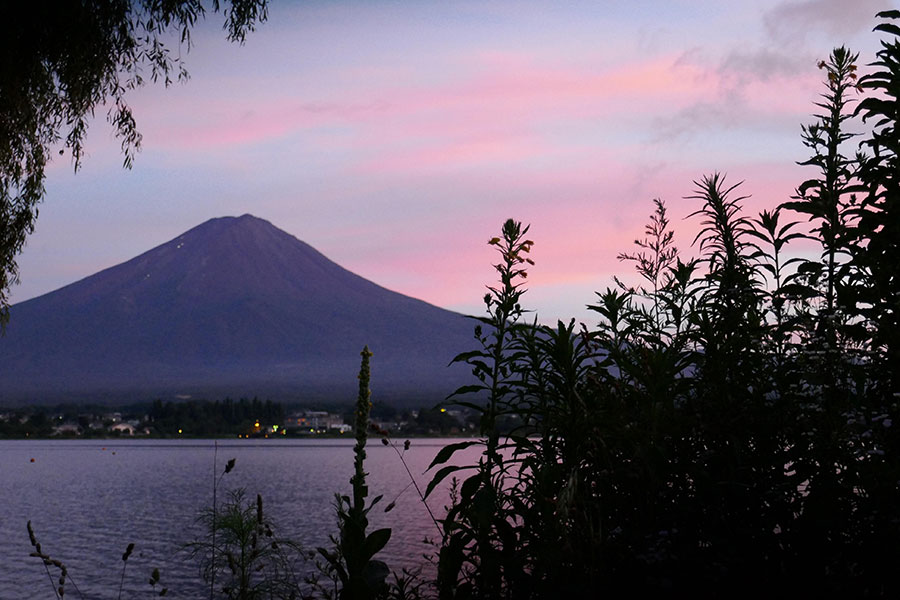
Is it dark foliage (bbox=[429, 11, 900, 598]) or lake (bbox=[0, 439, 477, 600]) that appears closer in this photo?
dark foliage (bbox=[429, 11, 900, 598])

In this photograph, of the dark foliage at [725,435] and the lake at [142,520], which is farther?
the lake at [142,520]

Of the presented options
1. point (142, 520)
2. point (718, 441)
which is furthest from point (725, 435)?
point (142, 520)

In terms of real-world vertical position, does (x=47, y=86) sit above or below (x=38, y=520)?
above

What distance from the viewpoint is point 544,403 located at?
6234 mm

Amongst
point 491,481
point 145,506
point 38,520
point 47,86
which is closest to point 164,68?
point 47,86

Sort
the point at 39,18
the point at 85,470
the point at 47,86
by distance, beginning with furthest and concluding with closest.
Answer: the point at 85,470 → the point at 47,86 → the point at 39,18

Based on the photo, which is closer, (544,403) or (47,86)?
(544,403)

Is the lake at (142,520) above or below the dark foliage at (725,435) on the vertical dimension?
below

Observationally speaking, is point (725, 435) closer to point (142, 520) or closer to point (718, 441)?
point (718, 441)

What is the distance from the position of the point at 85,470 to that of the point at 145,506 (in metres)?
60.0

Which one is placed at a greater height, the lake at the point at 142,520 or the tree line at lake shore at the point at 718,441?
the tree line at lake shore at the point at 718,441

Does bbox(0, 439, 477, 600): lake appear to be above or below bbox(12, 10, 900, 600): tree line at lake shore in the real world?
below

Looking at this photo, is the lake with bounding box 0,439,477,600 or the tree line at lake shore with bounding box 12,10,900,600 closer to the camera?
the tree line at lake shore with bounding box 12,10,900,600

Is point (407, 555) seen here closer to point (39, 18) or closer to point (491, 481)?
point (39, 18)
